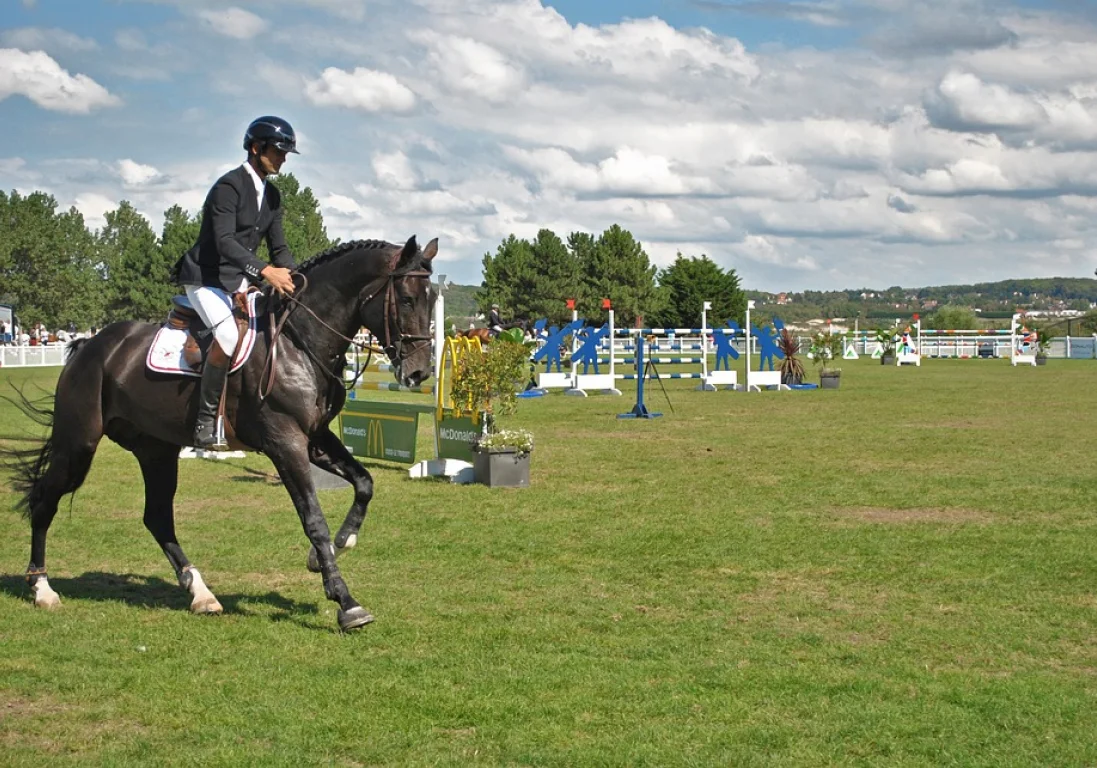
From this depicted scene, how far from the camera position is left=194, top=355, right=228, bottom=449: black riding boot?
7.61 meters

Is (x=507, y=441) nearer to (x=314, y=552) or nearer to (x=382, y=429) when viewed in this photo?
(x=382, y=429)

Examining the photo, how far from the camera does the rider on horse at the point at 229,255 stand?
7457mm

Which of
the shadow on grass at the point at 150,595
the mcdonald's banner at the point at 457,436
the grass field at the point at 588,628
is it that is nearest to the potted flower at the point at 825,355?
the grass field at the point at 588,628

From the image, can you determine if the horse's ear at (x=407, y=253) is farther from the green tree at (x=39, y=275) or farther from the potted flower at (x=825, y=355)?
the green tree at (x=39, y=275)

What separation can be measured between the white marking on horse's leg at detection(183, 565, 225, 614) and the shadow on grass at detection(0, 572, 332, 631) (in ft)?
0.41

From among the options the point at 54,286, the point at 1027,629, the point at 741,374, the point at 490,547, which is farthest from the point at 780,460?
the point at 54,286

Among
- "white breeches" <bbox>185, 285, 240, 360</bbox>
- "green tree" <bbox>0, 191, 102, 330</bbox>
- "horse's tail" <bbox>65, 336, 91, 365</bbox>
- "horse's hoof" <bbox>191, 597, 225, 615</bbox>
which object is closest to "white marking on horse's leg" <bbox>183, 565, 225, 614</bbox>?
"horse's hoof" <bbox>191, 597, 225, 615</bbox>

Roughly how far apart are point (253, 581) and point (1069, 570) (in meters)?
6.04

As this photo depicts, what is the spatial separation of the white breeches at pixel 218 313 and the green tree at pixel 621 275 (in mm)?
98063

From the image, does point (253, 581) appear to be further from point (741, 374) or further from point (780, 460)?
point (741, 374)

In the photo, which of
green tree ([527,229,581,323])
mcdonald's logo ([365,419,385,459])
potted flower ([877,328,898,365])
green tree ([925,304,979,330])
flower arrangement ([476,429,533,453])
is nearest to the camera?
flower arrangement ([476,429,533,453])

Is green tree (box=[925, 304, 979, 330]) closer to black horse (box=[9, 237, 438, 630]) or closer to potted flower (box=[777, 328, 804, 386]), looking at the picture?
potted flower (box=[777, 328, 804, 386])

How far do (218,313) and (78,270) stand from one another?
100720 millimetres

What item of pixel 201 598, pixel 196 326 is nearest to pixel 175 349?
pixel 196 326
